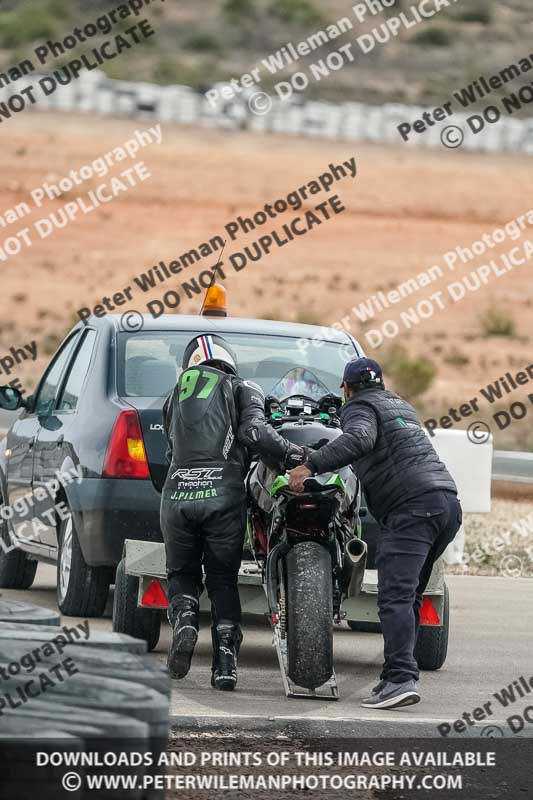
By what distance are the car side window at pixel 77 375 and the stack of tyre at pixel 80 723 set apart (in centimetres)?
510

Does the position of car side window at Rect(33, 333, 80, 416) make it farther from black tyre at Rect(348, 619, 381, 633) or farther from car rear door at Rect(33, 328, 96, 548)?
black tyre at Rect(348, 619, 381, 633)

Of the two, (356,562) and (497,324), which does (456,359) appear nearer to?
(497,324)

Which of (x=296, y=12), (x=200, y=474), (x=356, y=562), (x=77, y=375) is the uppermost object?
(x=296, y=12)

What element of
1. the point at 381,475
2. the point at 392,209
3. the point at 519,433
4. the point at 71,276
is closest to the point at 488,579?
the point at 381,475

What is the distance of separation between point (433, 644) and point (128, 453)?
1.96 m

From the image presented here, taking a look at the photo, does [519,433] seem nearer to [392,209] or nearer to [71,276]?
[71,276]

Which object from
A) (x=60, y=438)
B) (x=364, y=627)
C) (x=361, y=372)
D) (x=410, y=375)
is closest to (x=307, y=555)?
(x=361, y=372)

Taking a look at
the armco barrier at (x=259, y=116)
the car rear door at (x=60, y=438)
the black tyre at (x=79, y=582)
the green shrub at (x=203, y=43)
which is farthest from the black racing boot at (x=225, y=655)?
the green shrub at (x=203, y=43)

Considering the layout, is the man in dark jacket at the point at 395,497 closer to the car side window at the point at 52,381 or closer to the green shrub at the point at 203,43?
the car side window at the point at 52,381

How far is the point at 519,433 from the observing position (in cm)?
3067

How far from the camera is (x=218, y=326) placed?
379 inches

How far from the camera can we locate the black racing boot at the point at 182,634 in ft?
24.4

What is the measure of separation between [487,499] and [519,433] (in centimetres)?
1715

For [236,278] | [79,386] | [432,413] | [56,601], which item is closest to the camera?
[79,386]
